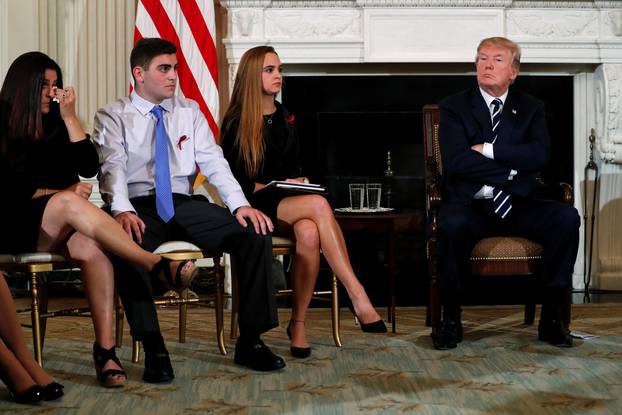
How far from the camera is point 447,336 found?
378 cm

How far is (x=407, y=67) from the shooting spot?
5.92 m

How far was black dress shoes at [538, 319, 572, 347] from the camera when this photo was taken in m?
3.81

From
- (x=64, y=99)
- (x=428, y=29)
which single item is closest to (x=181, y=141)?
(x=64, y=99)

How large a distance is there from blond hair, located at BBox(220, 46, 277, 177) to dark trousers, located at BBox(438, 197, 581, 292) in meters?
0.78

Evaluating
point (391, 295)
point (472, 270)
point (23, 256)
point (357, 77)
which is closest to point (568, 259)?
point (472, 270)

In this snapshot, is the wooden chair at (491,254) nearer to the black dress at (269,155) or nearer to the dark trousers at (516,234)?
the dark trousers at (516,234)

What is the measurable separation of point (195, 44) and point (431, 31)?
1.37m

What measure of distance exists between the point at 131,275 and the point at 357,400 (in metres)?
0.88

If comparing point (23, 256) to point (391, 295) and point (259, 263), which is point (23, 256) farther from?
point (391, 295)

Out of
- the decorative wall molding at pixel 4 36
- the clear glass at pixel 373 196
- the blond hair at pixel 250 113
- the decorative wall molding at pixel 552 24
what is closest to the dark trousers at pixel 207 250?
the blond hair at pixel 250 113

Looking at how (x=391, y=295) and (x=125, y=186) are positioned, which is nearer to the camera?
(x=125, y=186)

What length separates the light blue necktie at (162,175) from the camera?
Result: 11.8 feet

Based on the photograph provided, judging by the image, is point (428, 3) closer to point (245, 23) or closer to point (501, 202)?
point (245, 23)

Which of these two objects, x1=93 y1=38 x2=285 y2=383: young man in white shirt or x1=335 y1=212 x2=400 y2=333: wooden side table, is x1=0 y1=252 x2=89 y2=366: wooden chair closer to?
x1=93 y1=38 x2=285 y2=383: young man in white shirt
